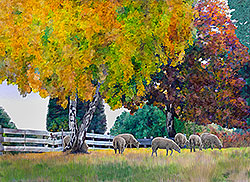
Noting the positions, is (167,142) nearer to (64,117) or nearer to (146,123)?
(64,117)

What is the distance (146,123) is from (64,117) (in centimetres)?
819

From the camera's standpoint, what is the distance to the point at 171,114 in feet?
99.0

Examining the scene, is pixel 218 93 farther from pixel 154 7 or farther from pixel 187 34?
pixel 154 7

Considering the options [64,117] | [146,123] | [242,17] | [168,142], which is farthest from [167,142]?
[242,17]

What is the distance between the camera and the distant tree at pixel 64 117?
106 feet

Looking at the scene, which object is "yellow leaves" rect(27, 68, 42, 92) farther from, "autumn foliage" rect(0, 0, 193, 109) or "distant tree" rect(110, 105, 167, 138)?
"distant tree" rect(110, 105, 167, 138)

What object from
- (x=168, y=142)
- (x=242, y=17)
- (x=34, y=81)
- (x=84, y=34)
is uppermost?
(x=242, y=17)

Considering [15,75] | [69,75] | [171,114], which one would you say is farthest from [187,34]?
[171,114]

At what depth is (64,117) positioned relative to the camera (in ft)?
107

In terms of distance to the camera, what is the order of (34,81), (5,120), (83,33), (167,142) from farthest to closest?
(5,120)
(167,142)
(34,81)
(83,33)

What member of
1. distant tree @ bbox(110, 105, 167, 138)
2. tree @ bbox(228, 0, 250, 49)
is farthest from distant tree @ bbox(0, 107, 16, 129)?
tree @ bbox(228, 0, 250, 49)

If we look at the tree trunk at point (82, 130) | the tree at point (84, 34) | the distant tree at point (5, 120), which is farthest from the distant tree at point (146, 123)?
the tree at point (84, 34)

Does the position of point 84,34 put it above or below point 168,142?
above

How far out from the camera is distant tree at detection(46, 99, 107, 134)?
106 feet
